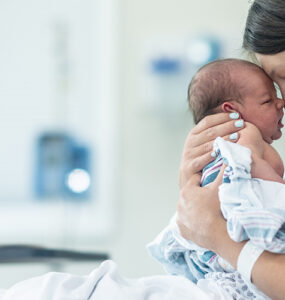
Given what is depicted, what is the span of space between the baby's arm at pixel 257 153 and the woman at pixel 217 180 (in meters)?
0.03

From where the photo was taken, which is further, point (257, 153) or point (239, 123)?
point (239, 123)

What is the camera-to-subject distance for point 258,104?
1573mm

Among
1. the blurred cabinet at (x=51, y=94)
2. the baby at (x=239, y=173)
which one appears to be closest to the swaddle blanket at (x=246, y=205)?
the baby at (x=239, y=173)

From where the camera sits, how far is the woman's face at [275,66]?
1522mm

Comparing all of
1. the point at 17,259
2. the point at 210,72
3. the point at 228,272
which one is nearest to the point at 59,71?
the point at 17,259

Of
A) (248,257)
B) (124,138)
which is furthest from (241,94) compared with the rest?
(124,138)

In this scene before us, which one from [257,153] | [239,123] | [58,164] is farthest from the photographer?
[58,164]

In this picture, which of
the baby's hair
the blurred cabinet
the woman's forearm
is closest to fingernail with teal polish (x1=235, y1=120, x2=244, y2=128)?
the baby's hair

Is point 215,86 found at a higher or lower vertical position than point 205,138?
higher

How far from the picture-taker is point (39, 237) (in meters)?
3.52

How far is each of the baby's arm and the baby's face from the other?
80mm

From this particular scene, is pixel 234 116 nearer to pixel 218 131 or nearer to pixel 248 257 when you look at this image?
pixel 218 131

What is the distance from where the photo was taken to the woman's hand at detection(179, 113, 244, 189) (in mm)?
1499

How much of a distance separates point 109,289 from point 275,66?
67 cm
